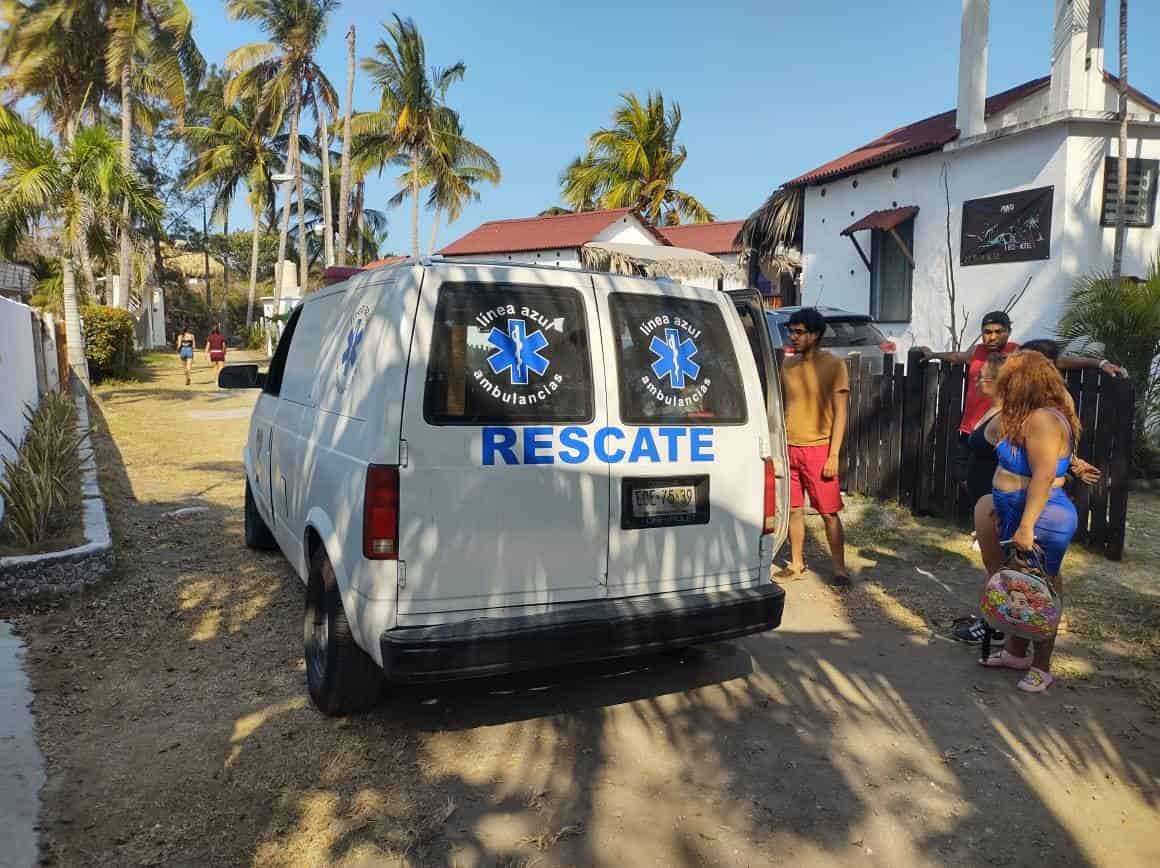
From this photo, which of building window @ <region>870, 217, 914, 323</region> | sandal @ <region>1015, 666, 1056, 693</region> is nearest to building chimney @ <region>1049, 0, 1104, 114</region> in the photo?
building window @ <region>870, 217, 914, 323</region>

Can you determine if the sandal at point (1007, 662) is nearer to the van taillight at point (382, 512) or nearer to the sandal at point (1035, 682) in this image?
the sandal at point (1035, 682)

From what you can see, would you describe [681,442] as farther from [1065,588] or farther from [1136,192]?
[1136,192]

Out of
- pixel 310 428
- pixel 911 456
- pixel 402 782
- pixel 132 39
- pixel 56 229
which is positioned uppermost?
pixel 132 39

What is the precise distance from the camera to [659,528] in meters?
3.59

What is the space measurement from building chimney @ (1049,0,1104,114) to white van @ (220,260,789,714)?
35.2 ft

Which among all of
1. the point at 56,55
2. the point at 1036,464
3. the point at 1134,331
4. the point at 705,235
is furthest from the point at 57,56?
the point at 1036,464

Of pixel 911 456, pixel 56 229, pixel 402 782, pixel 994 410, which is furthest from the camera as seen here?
pixel 56 229

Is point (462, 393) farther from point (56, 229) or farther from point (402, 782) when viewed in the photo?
point (56, 229)

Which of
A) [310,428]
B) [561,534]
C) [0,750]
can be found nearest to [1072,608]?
[561,534]

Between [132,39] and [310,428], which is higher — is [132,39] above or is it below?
above

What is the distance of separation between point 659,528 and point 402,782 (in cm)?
140

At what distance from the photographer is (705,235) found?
33688 millimetres

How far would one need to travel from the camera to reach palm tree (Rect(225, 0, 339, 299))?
29.9 meters

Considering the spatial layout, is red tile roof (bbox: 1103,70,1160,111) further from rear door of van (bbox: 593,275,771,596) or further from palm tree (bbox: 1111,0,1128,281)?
rear door of van (bbox: 593,275,771,596)
